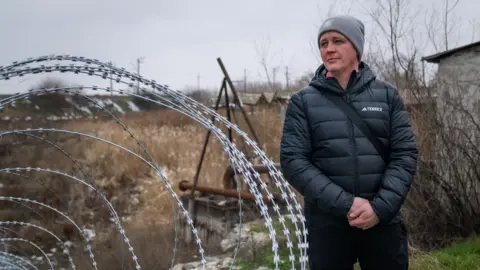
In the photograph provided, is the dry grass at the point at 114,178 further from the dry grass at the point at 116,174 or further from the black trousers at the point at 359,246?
Result: the black trousers at the point at 359,246

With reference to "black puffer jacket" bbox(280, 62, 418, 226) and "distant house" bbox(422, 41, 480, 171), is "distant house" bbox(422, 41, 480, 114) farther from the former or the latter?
"black puffer jacket" bbox(280, 62, 418, 226)

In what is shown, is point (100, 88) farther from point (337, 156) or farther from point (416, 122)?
point (416, 122)

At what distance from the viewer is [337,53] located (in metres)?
2.16

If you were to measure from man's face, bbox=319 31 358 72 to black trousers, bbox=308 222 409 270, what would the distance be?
0.74 m

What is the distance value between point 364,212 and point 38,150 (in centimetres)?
1182

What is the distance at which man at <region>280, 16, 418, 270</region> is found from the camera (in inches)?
80.7

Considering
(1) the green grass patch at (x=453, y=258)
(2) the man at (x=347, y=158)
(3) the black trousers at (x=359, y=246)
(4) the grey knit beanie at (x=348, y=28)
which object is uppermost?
(4) the grey knit beanie at (x=348, y=28)

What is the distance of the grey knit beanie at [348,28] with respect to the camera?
2139mm

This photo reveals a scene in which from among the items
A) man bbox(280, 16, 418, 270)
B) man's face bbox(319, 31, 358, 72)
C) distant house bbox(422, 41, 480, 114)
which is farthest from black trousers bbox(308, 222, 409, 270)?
distant house bbox(422, 41, 480, 114)

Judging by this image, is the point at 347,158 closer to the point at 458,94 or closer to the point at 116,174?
the point at 458,94

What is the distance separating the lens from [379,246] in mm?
2105

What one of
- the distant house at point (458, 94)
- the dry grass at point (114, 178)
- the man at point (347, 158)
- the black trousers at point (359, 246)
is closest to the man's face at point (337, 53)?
the man at point (347, 158)

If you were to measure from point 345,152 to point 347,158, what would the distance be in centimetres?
3

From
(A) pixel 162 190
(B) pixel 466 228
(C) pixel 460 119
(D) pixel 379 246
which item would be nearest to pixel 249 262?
(B) pixel 466 228
